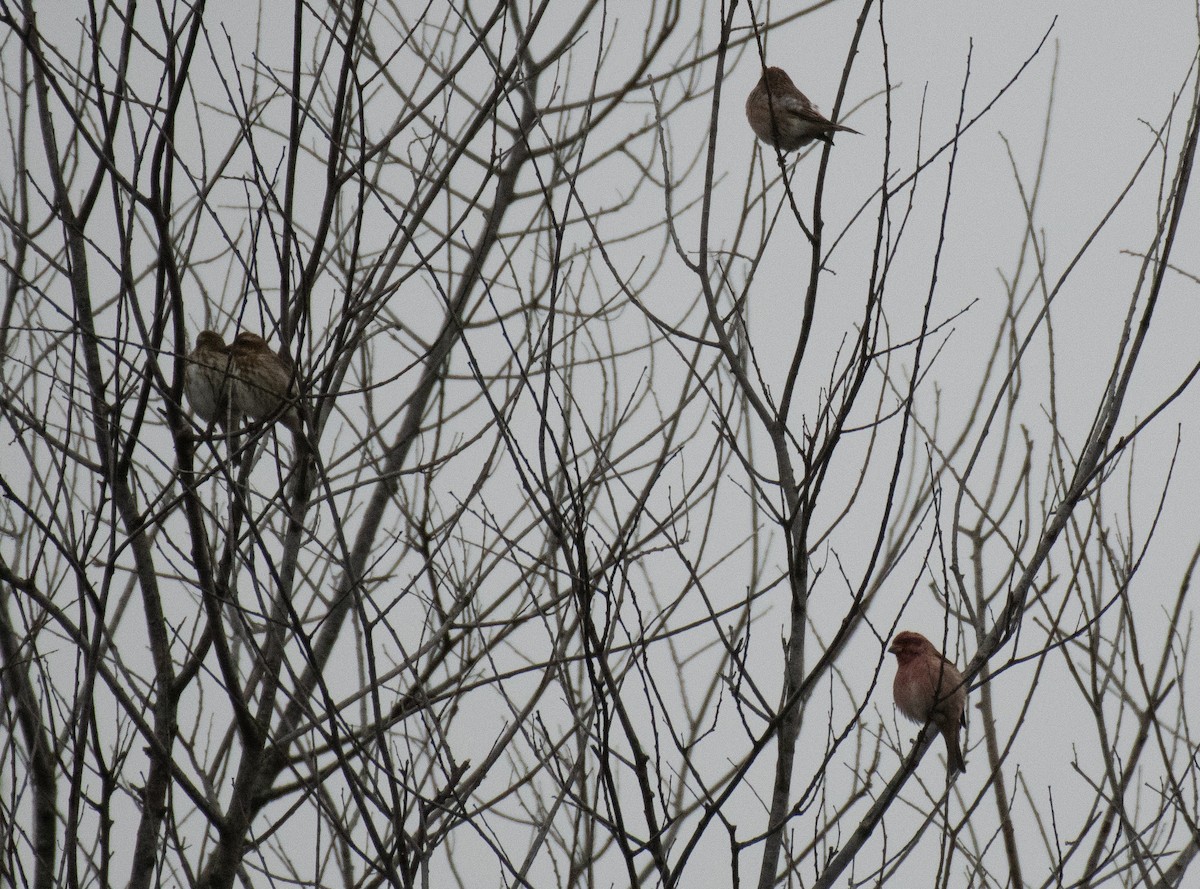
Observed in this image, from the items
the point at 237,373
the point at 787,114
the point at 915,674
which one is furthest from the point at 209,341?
the point at 915,674

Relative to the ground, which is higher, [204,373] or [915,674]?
[204,373]

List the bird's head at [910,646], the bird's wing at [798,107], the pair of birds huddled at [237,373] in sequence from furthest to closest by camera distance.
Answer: the bird's head at [910,646] → the bird's wing at [798,107] → the pair of birds huddled at [237,373]

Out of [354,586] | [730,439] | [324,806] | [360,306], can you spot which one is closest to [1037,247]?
[730,439]

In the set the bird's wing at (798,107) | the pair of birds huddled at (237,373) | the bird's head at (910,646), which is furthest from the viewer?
the bird's head at (910,646)

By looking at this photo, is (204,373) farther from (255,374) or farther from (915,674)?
(915,674)

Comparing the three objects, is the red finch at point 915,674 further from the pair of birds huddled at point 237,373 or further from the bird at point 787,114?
the pair of birds huddled at point 237,373

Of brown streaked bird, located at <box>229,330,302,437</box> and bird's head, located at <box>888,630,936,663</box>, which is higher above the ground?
brown streaked bird, located at <box>229,330,302,437</box>

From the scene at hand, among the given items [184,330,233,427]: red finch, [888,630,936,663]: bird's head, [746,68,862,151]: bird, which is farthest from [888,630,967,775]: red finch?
[184,330,233,427]: red finch

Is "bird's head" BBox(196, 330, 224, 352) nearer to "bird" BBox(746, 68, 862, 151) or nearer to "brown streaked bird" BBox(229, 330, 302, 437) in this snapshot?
"brown streaked bird" BBox(229, 330, 302, 437)

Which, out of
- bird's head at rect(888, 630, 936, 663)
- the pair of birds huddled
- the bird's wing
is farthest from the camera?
bird's head at rect(888, 630, 936, 663)

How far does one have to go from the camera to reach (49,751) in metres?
3.34

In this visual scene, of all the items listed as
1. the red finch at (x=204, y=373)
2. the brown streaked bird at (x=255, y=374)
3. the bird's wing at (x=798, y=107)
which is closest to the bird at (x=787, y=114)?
the bird's wing at (x=798, y=107)

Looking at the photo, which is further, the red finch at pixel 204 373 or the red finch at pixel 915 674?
the red finch at pixel 915 674

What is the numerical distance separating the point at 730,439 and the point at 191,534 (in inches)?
50.1
